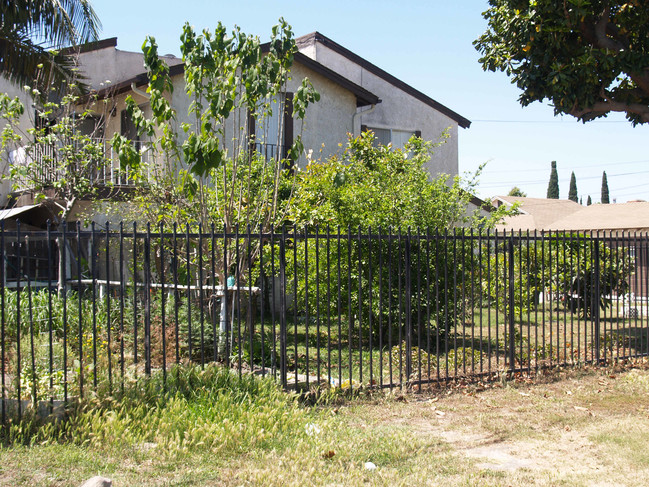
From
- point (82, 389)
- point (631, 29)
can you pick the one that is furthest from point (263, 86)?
point (631, 29)

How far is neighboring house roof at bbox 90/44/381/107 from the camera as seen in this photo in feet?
48.6

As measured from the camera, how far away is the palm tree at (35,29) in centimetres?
1046

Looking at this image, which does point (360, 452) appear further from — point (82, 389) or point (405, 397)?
point (82, 389)

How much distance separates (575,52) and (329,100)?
25.2 ft

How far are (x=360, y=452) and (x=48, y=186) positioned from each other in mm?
10842

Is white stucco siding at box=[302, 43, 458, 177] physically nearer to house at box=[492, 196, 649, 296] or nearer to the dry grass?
house at box=[492, 196, 649, 296]

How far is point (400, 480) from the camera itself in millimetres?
4801

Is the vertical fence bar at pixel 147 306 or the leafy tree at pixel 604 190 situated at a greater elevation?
the leafy tree at pixel 604 190

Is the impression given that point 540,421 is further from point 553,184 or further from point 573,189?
point 573,189

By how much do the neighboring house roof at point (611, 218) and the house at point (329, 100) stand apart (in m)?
10.9

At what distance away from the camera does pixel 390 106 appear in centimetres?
1977

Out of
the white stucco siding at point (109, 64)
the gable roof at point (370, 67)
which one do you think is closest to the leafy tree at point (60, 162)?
the white stucco siding at point (109, 64)

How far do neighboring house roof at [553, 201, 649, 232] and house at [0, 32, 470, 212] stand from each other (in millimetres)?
10919

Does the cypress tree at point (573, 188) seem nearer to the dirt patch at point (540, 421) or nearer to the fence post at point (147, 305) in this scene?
the dirt patch at point (540, 421)
